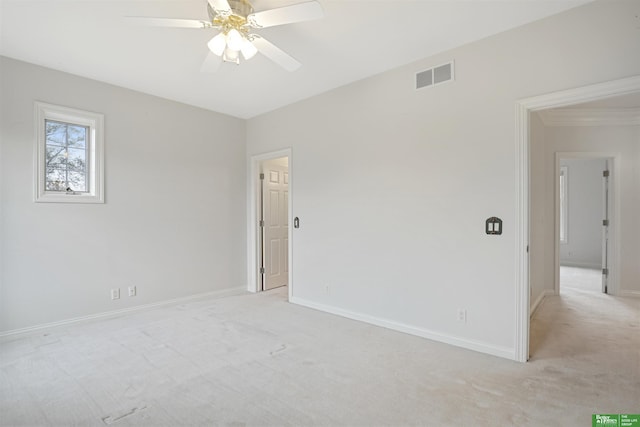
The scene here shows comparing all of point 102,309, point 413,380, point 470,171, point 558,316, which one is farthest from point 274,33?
point 558,316

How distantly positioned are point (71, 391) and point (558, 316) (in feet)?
15.9

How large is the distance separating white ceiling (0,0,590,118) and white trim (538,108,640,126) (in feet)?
8.98

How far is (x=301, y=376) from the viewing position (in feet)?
7.70

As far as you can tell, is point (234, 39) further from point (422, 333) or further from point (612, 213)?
point (612, 213)

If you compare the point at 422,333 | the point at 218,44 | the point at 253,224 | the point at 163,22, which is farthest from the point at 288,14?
the point at 253,224

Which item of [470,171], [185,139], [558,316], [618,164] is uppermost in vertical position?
[185,139]

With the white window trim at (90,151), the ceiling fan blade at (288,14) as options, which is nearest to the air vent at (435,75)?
the ceiling fan blade at (288,14)

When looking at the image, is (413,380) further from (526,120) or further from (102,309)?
(102,309)

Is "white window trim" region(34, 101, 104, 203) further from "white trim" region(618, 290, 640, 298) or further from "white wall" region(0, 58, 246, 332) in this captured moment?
"white trim" region(618, 290, 640, 298)

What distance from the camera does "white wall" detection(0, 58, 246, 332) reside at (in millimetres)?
3088

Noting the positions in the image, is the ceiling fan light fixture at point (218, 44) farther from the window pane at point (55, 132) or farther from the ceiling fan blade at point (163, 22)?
the window pane at point (55, 132)

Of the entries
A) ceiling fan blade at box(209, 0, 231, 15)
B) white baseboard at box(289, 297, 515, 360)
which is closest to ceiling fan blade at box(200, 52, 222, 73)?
ceiling fan blade at box(209, 0, 231, 15)

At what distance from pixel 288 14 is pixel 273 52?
46 centimetres

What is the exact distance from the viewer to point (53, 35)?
2688mm
